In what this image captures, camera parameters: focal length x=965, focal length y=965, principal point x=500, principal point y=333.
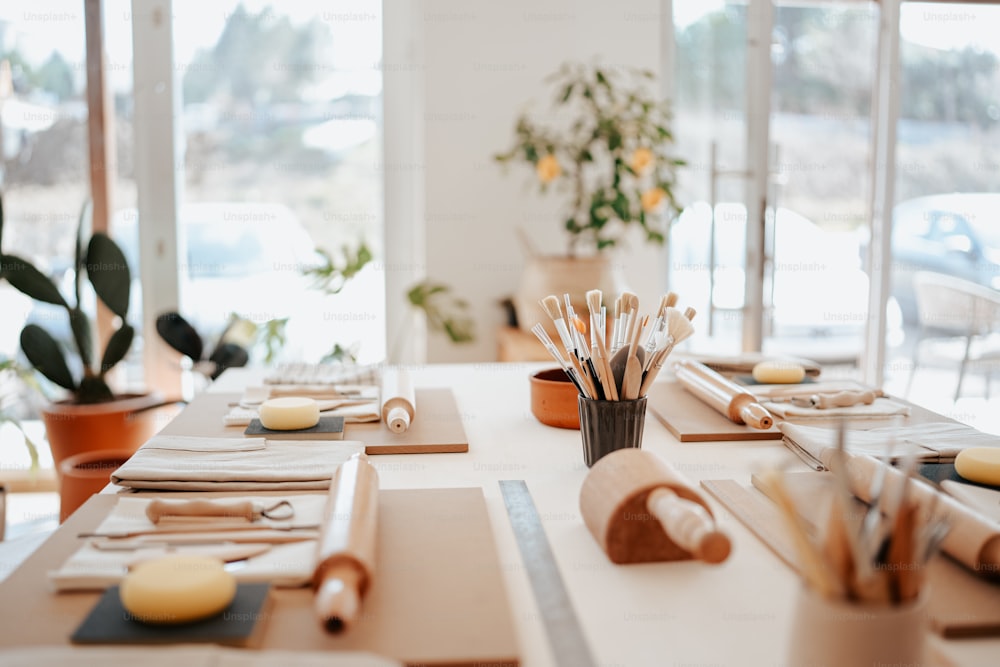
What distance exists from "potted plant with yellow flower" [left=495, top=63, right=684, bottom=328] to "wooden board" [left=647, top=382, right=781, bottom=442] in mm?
1523

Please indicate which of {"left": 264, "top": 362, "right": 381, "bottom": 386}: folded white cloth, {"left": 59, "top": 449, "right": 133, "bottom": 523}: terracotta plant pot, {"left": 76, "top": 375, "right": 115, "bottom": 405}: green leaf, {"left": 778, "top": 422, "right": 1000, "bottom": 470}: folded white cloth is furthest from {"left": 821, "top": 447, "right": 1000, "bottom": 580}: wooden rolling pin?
{"left": 76, "top": 375, "right": 115, "bottom": 405}: green leaf

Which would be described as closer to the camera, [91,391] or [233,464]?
[233,464]

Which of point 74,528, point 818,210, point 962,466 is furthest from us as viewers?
point 818,210

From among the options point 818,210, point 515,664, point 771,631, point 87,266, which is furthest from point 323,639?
point 818,210

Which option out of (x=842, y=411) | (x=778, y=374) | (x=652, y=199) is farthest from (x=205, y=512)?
(x=652, y=199)

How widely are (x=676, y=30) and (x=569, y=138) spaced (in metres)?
0.76

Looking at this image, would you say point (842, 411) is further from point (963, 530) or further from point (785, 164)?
point (785, 164)

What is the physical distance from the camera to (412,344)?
4062 mm

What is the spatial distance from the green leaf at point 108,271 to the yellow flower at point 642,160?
5.79ft

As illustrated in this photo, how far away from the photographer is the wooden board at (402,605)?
2.70 feet

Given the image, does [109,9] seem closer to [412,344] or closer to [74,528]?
[412,344]

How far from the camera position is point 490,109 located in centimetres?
379

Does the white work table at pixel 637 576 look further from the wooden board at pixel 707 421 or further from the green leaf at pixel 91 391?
the green leaf at pixel 91 391

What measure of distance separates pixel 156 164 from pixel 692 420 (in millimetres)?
2917
